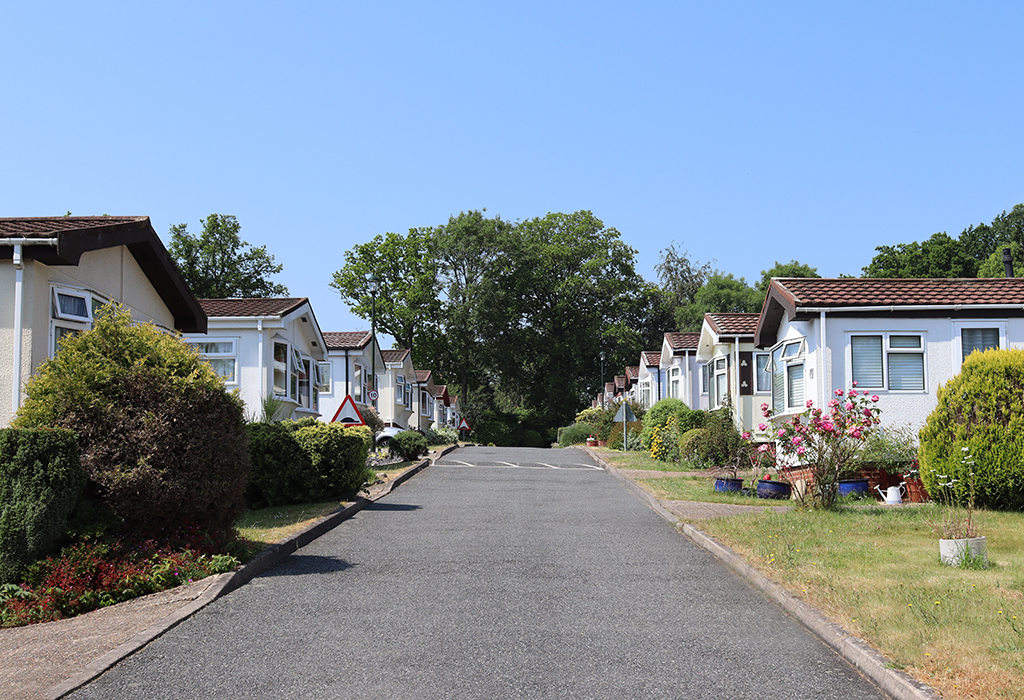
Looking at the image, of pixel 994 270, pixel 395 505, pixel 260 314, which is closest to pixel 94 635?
pixel 395 505

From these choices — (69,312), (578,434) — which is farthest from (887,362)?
(578,434)

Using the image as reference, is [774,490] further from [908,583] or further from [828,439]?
[908,583]

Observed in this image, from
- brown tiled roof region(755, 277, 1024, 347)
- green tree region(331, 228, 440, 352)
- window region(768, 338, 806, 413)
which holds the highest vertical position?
green tree region(331, 228, 440, 352)

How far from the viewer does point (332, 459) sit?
15367 millimetres

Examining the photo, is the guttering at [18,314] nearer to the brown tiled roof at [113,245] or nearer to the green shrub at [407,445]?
the brown tiled roof at [113,245]

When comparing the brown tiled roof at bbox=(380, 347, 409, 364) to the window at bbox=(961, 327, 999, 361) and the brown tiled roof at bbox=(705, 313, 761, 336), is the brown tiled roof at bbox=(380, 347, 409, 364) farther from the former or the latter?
the window at bbox=(961, 327, 999, 361)

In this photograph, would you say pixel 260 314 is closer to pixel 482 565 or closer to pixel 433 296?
pixel 482 565

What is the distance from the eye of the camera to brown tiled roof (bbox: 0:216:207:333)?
1209 cm

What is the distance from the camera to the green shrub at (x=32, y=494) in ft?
26.0

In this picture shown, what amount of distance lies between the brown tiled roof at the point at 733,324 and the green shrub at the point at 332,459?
16.8 metres

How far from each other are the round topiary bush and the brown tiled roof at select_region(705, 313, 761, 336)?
1518cm

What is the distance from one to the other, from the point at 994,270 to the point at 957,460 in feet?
160

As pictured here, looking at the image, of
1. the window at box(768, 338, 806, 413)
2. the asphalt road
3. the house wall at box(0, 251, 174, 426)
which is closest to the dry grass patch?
the asphalt road

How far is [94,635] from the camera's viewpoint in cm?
687
